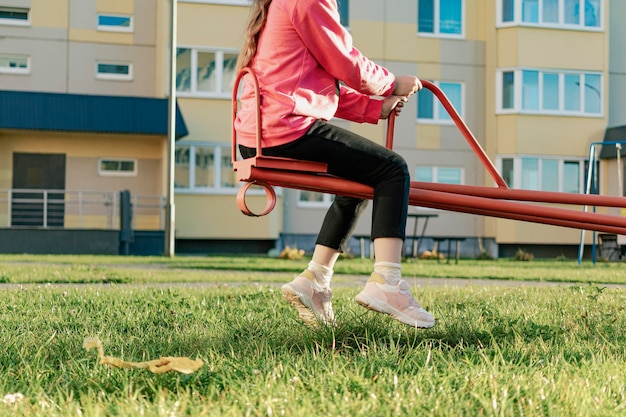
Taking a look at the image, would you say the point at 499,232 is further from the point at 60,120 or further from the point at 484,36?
the point at 60,120

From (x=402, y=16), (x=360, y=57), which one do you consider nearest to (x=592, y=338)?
(x=360, y=57)

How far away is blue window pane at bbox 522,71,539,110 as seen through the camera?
27.1 meters

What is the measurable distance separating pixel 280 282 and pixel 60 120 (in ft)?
51.8

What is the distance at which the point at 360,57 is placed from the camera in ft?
13.5

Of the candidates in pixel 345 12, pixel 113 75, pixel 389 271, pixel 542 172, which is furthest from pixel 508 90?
pixel 389 271

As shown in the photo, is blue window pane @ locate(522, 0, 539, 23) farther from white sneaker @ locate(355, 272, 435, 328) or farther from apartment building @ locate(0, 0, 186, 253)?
white sneaker @ locate(355, 272, 435, 328)

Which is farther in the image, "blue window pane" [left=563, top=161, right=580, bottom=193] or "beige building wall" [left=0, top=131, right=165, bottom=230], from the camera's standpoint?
"blue window pane" [left=563, top=161, right=580, bottom=193]

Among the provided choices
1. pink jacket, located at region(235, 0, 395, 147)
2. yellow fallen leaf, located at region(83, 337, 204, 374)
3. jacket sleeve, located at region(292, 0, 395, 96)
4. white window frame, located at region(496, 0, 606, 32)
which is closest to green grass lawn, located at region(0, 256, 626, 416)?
yellow fallen leaf, located at region(83, 337, 204, 374)

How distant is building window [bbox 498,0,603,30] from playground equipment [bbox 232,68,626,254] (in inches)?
931

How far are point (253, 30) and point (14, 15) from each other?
25066mm

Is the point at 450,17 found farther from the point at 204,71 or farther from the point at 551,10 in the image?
the point at 204,71

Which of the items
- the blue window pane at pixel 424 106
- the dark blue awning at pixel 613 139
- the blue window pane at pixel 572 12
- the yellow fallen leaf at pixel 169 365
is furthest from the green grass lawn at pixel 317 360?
the blue window pane at pixel 572 12

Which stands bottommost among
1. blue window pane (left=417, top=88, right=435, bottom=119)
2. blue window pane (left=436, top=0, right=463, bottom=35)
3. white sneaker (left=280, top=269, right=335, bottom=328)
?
white sneaker (left=280, top=269, right=335, bottom=328)

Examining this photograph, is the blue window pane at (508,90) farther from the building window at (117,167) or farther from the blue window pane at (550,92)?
the building window at (117,167)
